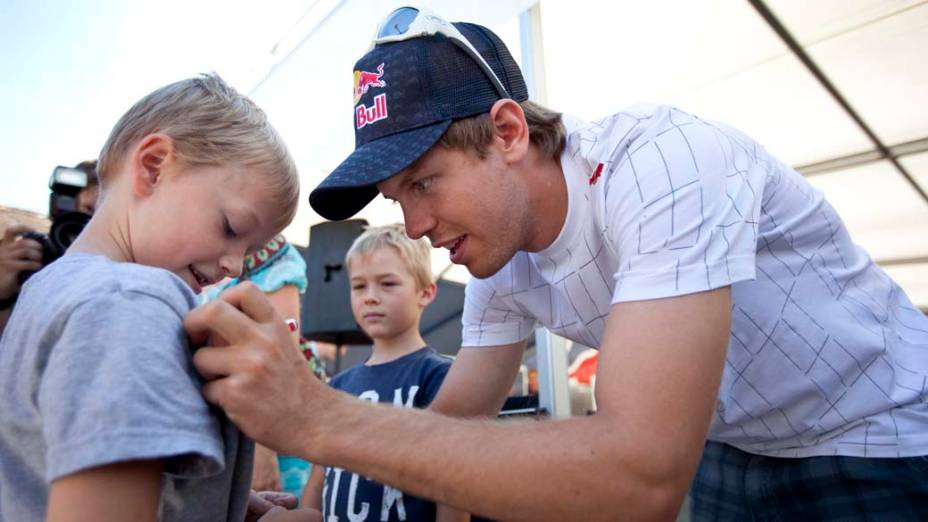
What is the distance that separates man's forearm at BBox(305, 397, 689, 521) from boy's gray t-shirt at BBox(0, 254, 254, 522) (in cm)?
14

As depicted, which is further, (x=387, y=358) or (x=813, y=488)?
(x=387, y=358)

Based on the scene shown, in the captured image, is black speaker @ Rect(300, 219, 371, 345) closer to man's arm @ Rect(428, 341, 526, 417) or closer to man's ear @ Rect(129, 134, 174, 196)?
man's arm @ Rect(428, 341, 526, 417)

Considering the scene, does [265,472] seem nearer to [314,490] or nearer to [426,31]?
[314,490]

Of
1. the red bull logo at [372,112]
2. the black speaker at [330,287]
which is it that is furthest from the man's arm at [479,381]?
the black speaker at [330,287]

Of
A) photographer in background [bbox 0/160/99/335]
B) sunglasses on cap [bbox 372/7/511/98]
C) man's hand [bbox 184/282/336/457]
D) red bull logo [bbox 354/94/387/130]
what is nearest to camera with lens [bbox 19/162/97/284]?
photographer in background [bbox 0/160/99/335]

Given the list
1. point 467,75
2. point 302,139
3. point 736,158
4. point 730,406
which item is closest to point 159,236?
point 467,75

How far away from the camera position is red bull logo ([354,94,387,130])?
1.18 meters

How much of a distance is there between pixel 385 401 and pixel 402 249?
0.61 meters

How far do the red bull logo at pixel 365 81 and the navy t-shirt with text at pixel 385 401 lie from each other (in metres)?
0.74

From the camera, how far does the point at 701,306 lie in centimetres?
83

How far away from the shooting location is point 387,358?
2.14m

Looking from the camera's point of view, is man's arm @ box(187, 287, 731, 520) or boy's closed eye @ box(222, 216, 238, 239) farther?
boy's closed eye @ box(222, 216, 238, 239)

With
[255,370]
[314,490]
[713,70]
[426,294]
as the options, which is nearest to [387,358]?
[426,294]

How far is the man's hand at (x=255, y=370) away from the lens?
0.67 meters
